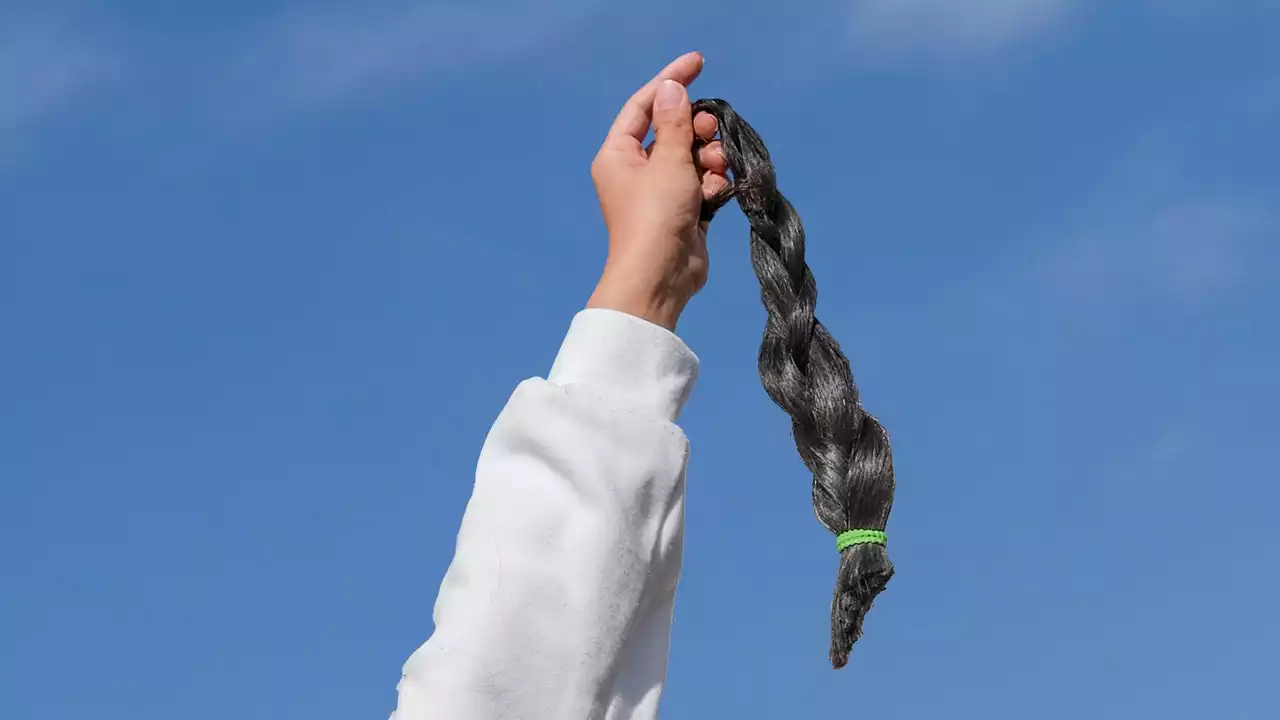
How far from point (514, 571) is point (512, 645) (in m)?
0.11

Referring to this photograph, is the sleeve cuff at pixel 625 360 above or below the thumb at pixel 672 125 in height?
below

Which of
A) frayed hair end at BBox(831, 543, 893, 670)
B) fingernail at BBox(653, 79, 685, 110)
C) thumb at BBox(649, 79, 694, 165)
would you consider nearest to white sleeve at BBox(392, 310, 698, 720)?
frayed hair end at BBox(831, 543, 893, 670)

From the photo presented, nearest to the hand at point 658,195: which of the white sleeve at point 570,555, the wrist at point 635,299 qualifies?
the wrist at point 635,299

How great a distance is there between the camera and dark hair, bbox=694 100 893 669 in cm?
261

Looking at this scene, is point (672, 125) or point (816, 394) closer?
point (816, 394)

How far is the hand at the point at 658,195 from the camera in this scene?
8.71ft

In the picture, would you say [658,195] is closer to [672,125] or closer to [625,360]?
[672,125]

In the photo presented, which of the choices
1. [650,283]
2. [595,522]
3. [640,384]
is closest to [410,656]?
[595,522]

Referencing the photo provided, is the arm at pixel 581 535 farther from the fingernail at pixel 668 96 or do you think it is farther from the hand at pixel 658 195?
the fingernail at pixel 668 96

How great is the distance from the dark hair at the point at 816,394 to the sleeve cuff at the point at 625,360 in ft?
0.80

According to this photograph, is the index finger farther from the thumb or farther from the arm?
the arm

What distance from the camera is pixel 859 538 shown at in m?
2.63

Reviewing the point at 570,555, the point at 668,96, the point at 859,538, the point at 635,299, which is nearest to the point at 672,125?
the point at 668,96

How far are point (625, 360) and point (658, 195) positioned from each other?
0.37 meters
